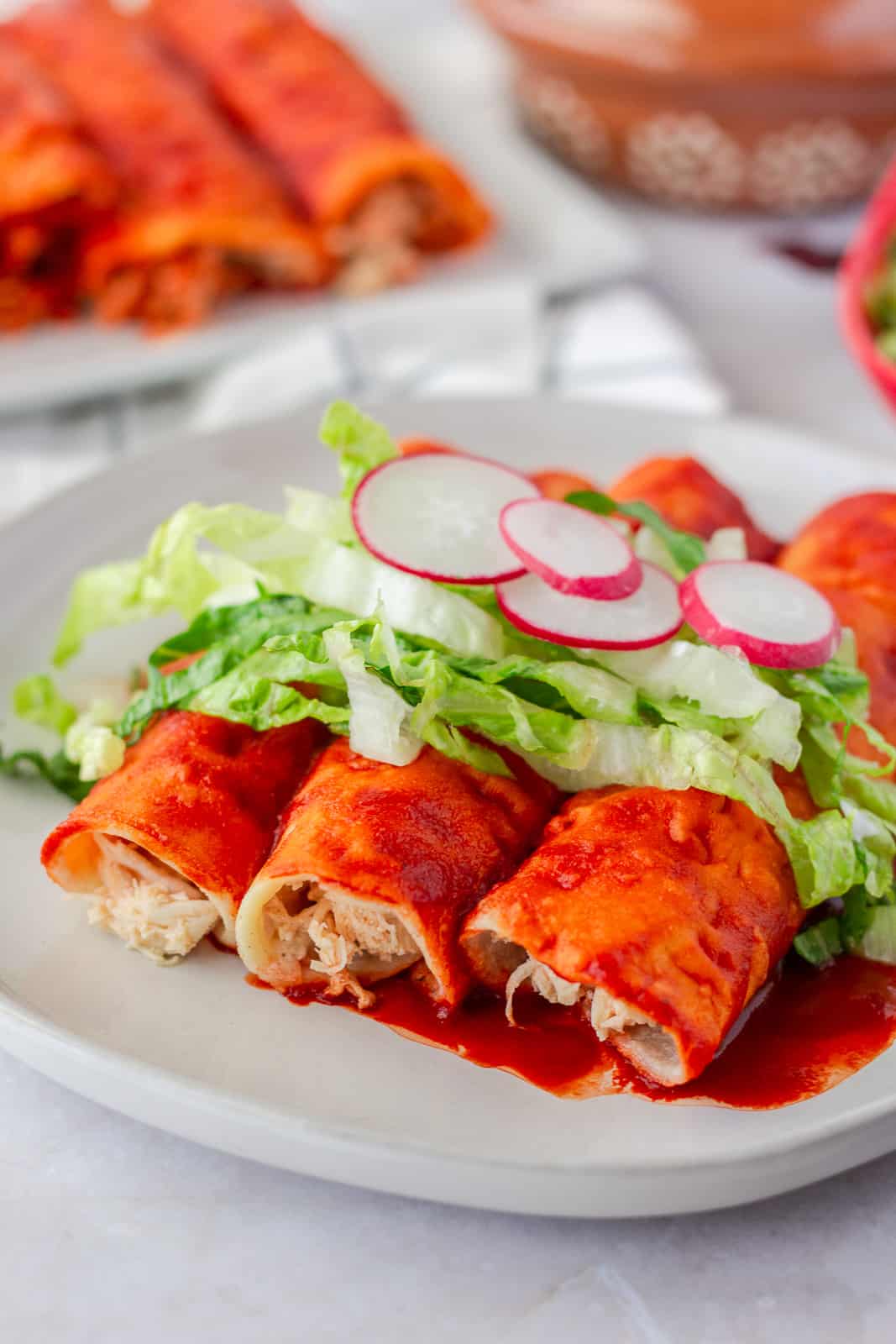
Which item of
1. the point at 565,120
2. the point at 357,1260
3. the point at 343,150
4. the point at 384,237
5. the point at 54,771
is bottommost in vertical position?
the point at 357,1260

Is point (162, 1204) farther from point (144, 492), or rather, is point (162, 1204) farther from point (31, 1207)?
point (144, 492)

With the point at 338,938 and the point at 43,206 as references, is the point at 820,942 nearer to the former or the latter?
the point at 338,938

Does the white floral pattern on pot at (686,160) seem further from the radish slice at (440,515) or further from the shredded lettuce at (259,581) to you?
the shredded lettuce at (259,581)

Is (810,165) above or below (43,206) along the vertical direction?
below

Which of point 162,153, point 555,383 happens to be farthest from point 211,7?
point 555,383

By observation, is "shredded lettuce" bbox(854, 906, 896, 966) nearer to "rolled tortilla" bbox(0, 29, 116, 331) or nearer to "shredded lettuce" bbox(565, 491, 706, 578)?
"shredded lettuce" bbox(565, 491, 706, 578)

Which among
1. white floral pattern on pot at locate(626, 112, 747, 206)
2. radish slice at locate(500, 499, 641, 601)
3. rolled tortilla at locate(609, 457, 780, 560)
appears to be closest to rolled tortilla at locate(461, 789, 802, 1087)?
radish slice at locate(500, 499, 641, 601)

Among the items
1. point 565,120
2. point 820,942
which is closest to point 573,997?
point 820,942
